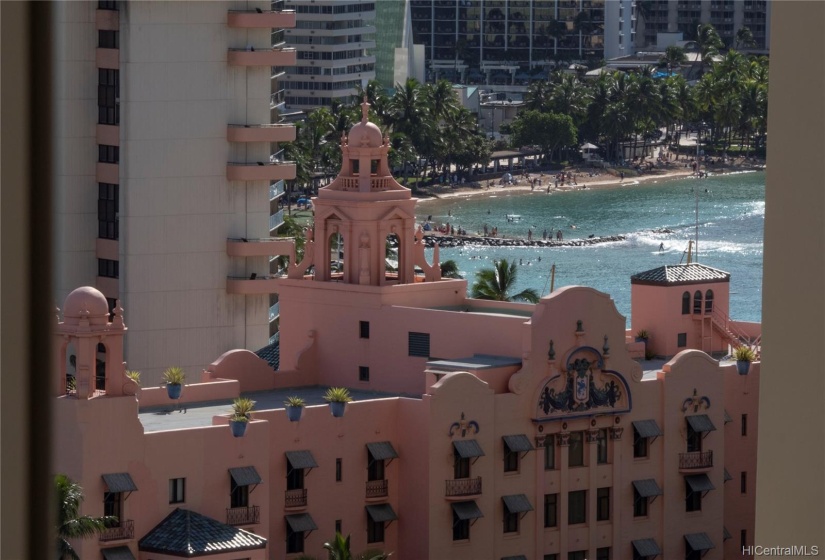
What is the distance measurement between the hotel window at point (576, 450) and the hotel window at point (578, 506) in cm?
52

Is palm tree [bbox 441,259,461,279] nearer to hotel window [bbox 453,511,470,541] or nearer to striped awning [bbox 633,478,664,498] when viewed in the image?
striped awning [bbox 633,478,664,498]

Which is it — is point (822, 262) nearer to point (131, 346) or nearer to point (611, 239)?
point (131, 346)

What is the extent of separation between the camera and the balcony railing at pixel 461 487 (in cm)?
3466

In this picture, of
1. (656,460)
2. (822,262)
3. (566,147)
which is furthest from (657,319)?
(566,147)

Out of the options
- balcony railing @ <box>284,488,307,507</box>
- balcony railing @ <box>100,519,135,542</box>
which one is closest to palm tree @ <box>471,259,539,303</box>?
balcony railing @ <box>284,488,307,507</box>

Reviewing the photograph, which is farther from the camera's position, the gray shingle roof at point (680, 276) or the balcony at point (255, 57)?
the balcony at point (255, 57)

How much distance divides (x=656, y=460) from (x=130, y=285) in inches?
678

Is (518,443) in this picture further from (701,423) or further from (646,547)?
(701,423)

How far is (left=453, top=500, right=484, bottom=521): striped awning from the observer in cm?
3441

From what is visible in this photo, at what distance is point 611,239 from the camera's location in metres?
136

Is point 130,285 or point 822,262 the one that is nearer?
point 822,262

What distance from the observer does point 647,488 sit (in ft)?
121

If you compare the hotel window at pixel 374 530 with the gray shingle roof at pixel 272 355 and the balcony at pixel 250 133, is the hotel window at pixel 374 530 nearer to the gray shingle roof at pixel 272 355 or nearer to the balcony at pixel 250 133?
the gray shingle roof at pixel 272 355

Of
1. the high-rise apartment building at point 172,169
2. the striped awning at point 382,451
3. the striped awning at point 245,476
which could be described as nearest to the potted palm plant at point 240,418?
the striped awning at point 245,476
